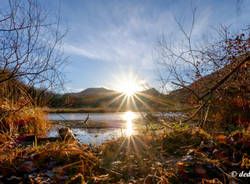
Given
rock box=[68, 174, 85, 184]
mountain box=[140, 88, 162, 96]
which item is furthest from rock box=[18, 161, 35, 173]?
mountain box=[140, 88, 162, 96]

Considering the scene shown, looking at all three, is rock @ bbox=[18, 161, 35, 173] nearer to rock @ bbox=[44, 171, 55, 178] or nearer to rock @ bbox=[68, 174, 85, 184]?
rock @ bbox=[44, 171, 55, 178]

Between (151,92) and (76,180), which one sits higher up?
(151,92)

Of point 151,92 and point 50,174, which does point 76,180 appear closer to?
point 50,174

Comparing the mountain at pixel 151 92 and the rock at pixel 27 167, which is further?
the mountain at pixel 151 92

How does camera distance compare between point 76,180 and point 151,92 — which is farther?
point 151,92

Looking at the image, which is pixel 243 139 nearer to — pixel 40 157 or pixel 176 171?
pixel 176 171

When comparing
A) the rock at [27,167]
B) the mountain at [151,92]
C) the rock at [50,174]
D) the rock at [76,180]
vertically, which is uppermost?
the mountain at [151,92]

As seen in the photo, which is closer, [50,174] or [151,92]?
[50,174]

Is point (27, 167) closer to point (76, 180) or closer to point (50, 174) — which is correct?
point (50, 174)

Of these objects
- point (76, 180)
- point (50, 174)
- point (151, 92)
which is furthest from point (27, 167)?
point (151, 92)

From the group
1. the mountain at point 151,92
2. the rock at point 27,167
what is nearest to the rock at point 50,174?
the rock at point 27,167

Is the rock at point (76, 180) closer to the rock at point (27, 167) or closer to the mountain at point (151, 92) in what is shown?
the rock at point (27, 167)

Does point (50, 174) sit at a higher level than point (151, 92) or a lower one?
lower

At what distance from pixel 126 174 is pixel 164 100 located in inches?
115
